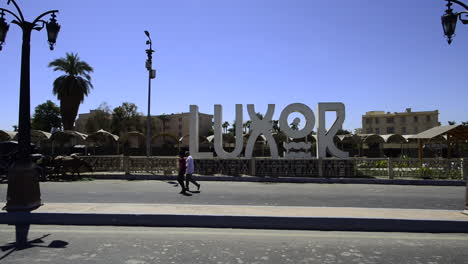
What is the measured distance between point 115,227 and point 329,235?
4629 millimetres

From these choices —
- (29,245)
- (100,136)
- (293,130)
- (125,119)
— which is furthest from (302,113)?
(125,119)

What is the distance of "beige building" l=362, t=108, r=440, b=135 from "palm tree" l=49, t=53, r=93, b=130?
75290 millimetres

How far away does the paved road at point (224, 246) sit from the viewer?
517 cm

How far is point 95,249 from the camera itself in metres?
5.66

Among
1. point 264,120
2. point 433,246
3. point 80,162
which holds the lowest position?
point 433,246

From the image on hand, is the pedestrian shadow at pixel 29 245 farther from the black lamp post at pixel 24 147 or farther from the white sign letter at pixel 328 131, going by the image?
the white sign letter at pixel 328 131

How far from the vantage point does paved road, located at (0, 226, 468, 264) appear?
17.0 feet

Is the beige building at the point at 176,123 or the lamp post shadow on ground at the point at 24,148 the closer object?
the lamp post shadow on ground at the point at 24,148

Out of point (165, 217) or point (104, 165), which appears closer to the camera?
point (165, 217)

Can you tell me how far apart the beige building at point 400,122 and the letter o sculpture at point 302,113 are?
7777cm

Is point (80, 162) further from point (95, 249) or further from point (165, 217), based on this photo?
point (95, 249)

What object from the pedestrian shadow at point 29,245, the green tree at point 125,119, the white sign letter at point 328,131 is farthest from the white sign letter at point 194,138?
the green tree at point 125,119

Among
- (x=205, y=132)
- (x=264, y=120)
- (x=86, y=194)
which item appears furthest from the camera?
(x=205, y=132)

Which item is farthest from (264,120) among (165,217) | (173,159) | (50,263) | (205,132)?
(205,132)
